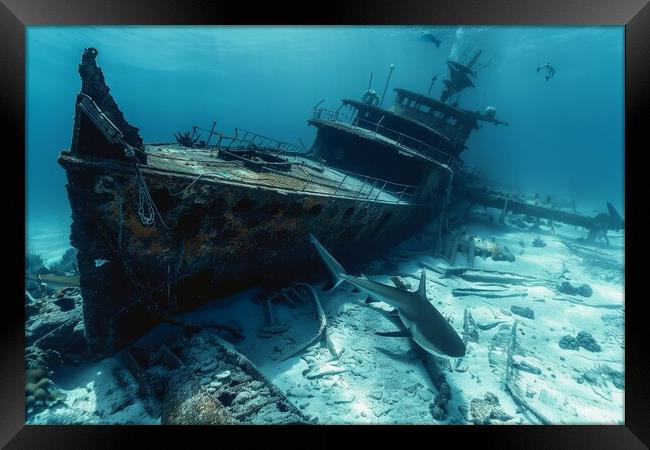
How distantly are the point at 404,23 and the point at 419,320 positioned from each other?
16.1 ft

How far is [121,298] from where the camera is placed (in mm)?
5180

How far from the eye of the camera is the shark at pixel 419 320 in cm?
512

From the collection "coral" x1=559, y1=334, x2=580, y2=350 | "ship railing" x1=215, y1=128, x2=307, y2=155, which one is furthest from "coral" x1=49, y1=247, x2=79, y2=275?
"coral" x1=559, y1=334, x2=580, y2=350

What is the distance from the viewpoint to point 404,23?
16.9ft

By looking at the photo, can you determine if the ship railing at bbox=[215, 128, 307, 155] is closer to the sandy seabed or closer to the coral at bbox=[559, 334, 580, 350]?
the sandy seabed

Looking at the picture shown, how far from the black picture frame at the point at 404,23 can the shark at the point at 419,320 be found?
3.94 ft

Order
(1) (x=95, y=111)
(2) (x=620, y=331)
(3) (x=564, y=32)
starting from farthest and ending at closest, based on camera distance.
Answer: (3) (x=564, y=32)
(2) (x=620, y=331)
(1) (x=95, y=111)

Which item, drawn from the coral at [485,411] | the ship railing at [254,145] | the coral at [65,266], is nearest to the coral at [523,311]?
the coral at [485,411]

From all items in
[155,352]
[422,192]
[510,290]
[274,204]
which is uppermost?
[422,192]

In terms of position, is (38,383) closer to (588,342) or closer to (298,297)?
(298,297)

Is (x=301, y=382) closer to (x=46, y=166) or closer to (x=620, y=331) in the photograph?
(x=620, y=331)

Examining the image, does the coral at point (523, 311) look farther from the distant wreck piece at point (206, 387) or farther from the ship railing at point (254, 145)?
the ship railing at point (254, 145)

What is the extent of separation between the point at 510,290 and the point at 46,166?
123627mm

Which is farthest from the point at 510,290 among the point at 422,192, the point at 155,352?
the point at 155,352
